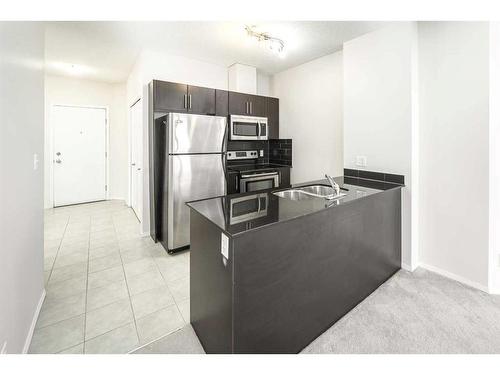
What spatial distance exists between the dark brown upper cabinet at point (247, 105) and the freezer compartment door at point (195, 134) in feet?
2.30

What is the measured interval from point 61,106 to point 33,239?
431cm

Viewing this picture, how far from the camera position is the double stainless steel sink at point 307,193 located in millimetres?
2016

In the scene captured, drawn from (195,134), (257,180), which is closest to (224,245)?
(195,134)

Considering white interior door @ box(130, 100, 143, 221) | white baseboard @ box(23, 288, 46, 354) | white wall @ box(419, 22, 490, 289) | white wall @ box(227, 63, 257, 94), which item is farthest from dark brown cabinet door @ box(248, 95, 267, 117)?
white baseboard @ box(23, 288, 46, 354)

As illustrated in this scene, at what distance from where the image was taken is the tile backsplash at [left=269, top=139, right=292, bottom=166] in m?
4.34

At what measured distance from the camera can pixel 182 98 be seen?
326 centimetres

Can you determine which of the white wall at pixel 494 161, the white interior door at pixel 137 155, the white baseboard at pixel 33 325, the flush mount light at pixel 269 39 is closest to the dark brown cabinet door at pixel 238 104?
the flush mount light at pixel 269 39

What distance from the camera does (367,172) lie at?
275 centimetres

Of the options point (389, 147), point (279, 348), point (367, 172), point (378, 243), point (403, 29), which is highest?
point (403, 29)

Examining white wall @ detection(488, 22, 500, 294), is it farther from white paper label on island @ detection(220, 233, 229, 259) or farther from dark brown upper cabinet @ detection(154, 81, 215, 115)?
dark brown upper cabinet @ detection(154, 81, 215, 115)

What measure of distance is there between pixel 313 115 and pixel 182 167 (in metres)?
2.15

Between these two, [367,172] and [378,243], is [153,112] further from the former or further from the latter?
[378,243]

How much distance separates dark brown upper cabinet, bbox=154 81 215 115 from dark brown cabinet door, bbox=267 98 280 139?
1075 mm
